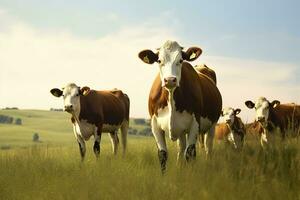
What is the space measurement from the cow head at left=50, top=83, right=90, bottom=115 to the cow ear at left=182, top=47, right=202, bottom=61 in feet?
17.1

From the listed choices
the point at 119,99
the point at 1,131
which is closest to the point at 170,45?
the point at 119,99

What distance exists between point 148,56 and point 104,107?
7.02 m

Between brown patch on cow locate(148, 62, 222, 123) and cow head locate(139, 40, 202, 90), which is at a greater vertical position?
cow head locate(139, 40, 202, 90)

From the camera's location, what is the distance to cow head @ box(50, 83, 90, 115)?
12.3 metres

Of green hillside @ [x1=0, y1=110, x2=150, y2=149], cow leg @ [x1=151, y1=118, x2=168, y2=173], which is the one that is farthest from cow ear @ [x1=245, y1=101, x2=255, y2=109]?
green hillside @ [x1=0, y1=110, x2=150, y2=149]

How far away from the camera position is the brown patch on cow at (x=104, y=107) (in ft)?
42.4

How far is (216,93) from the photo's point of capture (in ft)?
33.0

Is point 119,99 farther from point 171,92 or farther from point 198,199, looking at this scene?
point 198,199

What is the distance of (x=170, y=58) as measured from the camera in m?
7.35

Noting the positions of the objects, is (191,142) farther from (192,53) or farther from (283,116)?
(283,116)

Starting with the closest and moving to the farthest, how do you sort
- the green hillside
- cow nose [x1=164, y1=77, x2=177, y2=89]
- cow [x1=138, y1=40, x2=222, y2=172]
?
cow nose [x1=164, y1=77, x2=177, y2=89], cow [x1=138, y1=40, x2=222, y2=172], the green hillside

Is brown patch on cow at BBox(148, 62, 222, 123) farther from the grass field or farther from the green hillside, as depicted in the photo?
the green hillside

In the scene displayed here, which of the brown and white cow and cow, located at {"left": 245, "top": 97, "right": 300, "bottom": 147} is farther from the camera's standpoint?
cow, located at {"left": 245, "top": 97, "right": 300, "bottom": 147}

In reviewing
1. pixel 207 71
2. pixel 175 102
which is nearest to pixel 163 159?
pixel 175 102
